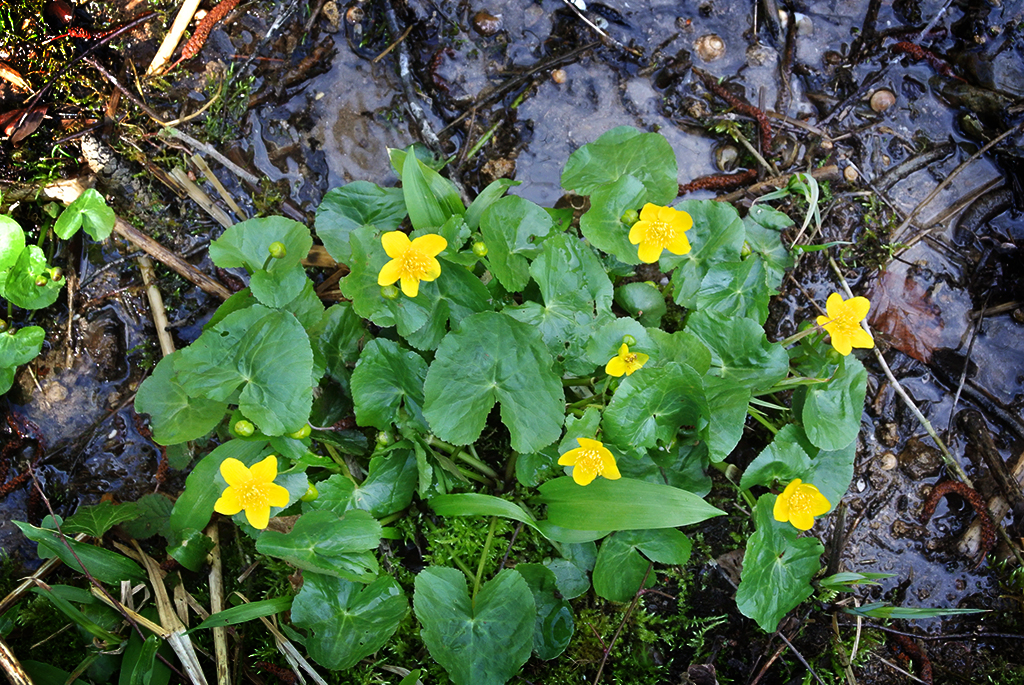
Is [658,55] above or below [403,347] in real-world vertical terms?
above

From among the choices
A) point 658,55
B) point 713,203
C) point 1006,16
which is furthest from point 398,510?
point 1006,16

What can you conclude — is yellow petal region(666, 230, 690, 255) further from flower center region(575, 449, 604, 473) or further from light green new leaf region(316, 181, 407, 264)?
light green new leaf region(316, 181, 407, 264)

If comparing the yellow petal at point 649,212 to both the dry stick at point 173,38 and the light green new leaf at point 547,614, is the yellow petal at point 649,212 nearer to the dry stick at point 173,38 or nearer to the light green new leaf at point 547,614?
the light green new leaf at point 547,614

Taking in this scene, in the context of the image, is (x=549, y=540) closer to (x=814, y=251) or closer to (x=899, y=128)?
(x=814, y=251)

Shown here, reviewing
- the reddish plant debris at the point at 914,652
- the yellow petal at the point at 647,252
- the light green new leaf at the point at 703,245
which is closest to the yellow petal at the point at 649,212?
the yellow petal at the point at 647,252

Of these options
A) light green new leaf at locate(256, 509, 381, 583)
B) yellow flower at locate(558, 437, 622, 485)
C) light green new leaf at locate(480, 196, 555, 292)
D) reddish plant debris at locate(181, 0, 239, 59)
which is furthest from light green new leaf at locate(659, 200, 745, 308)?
reddish plant debris at locate(181, 0, 239, 59)

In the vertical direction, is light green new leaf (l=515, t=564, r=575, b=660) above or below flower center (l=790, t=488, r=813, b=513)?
below

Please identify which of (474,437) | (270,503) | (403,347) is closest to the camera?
(270,503)
